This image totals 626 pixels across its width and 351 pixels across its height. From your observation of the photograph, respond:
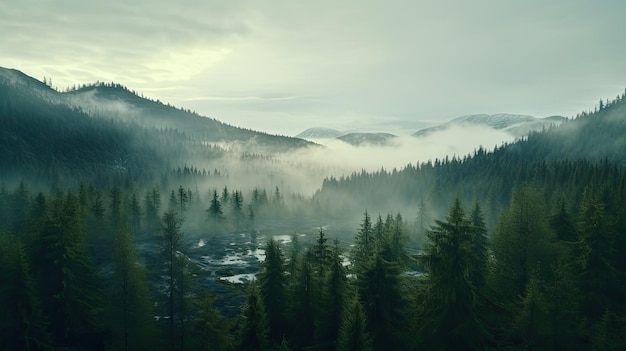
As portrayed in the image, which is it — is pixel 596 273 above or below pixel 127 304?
above

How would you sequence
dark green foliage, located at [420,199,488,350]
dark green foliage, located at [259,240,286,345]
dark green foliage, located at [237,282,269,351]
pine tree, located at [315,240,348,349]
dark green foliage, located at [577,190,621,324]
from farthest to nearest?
dark green foliage, located at [577,190,621,324]
dark green foliage, located at [259,240,286,345]
pine tree, located at [315,240,348,349]
dark green foliage, located at [237,282,269,351]
dark green foliage, located at [420,199,488,350]

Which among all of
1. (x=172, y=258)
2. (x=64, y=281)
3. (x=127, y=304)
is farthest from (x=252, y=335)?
(x=64, y=281)

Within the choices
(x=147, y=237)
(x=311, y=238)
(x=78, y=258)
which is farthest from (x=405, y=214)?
(x=78, y=258)

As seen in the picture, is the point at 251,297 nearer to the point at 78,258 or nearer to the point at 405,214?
the point at 78,258

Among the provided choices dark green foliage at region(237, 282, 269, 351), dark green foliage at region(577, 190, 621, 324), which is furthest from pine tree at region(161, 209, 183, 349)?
dark green foliage at region(577, 190, 621, 324)

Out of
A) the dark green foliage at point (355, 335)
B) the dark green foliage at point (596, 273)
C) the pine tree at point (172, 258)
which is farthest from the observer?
the pine tree at point (172, 258)

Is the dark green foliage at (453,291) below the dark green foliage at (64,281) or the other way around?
the other way around

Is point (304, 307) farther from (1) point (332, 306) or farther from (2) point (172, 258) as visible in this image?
(2) point (172, 258)

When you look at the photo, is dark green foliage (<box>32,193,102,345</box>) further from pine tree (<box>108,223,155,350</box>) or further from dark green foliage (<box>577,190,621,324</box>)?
dark green foliage (<box>577,190,621,324</box>)

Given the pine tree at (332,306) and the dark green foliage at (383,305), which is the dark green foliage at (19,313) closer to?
the pine tree at (332,306)

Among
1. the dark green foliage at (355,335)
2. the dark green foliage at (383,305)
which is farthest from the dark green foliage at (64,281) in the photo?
the dark green foliage at (383,305)

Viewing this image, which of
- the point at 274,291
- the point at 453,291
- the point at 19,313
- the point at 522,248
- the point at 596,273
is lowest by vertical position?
the point at 19,313
